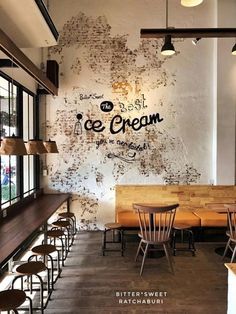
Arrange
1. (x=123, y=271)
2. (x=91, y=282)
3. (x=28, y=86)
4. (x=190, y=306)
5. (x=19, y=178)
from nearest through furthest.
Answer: (x=190, y=306), (x=91, y=282), (x=123, y=271), (x=19, y=178), (x=28, y=86)

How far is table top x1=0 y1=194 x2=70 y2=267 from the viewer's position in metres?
2.59

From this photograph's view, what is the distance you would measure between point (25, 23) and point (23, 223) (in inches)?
85.5

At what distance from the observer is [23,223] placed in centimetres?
344

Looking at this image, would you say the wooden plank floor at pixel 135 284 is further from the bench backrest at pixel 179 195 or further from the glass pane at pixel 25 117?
the glass pane at pixel 25 117

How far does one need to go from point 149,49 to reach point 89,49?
3.63 ft

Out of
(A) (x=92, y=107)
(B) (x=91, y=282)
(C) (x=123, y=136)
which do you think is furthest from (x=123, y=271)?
(A) (x=92, y=107)

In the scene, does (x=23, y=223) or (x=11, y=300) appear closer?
(x=11, y=300)

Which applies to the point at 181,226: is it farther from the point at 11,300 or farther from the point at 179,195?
the point at 11,300

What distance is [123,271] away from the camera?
151 inches

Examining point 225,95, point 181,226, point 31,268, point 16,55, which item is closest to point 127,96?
point 225,95

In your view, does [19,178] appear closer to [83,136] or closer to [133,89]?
[83,136]

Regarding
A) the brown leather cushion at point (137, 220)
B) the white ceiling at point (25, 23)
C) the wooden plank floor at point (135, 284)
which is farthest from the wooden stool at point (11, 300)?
the brown leather cushion at point (137, 220)

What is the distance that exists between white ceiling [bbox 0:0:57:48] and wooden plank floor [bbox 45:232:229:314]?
2.86m

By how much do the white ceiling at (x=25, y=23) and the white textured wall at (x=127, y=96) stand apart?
70.2 inches
